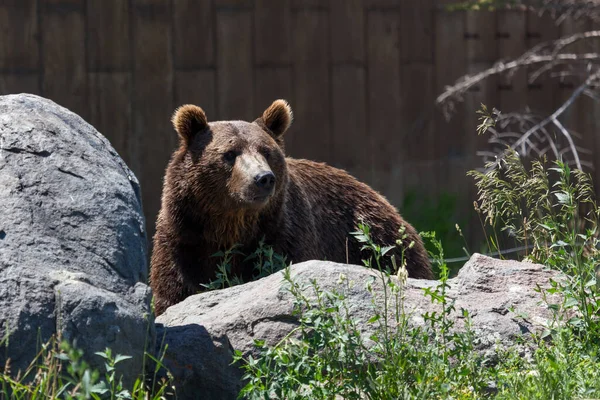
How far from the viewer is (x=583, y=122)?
36.0 feet

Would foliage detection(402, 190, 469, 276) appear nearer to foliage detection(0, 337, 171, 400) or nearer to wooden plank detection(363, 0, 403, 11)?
wooden plank detection(363, 0, 403, 11)

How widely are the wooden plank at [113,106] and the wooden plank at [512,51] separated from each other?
3831mm

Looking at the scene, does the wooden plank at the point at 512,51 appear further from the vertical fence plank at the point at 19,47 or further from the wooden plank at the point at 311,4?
the vertical fence plank at the point at 19,47

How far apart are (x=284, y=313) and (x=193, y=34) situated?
207 inches

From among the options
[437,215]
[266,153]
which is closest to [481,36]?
[437,215]

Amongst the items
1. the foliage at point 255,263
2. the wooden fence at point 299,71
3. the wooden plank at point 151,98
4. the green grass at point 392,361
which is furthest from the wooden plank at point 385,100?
the green grass at point 392,361

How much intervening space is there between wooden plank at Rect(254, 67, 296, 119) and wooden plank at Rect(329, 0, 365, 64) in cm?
54

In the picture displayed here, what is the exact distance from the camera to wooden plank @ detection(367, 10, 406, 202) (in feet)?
32.7

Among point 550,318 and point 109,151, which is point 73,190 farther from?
point 550,318

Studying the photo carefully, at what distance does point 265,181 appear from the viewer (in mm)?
5781

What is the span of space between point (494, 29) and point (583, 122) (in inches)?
56.2

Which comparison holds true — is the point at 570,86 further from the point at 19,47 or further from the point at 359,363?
the point at 359,363

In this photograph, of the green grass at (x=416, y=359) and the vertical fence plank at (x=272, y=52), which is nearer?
the green grass at (x=416, y=359)

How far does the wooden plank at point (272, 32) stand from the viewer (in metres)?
9.46
